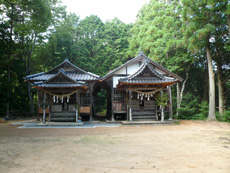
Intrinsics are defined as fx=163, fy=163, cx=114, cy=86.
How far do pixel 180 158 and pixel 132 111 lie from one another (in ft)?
31.8

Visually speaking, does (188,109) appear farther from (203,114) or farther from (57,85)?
(57,85)

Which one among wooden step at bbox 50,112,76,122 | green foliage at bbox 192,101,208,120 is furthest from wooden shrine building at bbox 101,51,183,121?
green foliage at bbox 192,101,208,120

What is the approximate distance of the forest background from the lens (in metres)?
14.1

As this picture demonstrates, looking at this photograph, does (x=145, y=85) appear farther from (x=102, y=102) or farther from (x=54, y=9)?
(x=54, y=9)

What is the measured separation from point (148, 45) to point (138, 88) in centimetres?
808

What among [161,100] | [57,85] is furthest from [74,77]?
[161,100]

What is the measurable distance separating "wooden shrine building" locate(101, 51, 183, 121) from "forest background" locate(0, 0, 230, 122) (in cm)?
414

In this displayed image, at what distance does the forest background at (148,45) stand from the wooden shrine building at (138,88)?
4.14 meters

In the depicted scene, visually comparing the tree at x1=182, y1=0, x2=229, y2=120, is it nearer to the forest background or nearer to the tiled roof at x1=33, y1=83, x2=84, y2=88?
the forest background

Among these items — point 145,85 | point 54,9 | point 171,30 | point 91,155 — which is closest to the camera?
point 91,155

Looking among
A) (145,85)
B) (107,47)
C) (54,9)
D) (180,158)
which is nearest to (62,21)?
(54,9)

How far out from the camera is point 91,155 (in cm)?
516

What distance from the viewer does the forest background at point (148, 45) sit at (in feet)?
46.4

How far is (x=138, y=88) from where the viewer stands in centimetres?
1398
